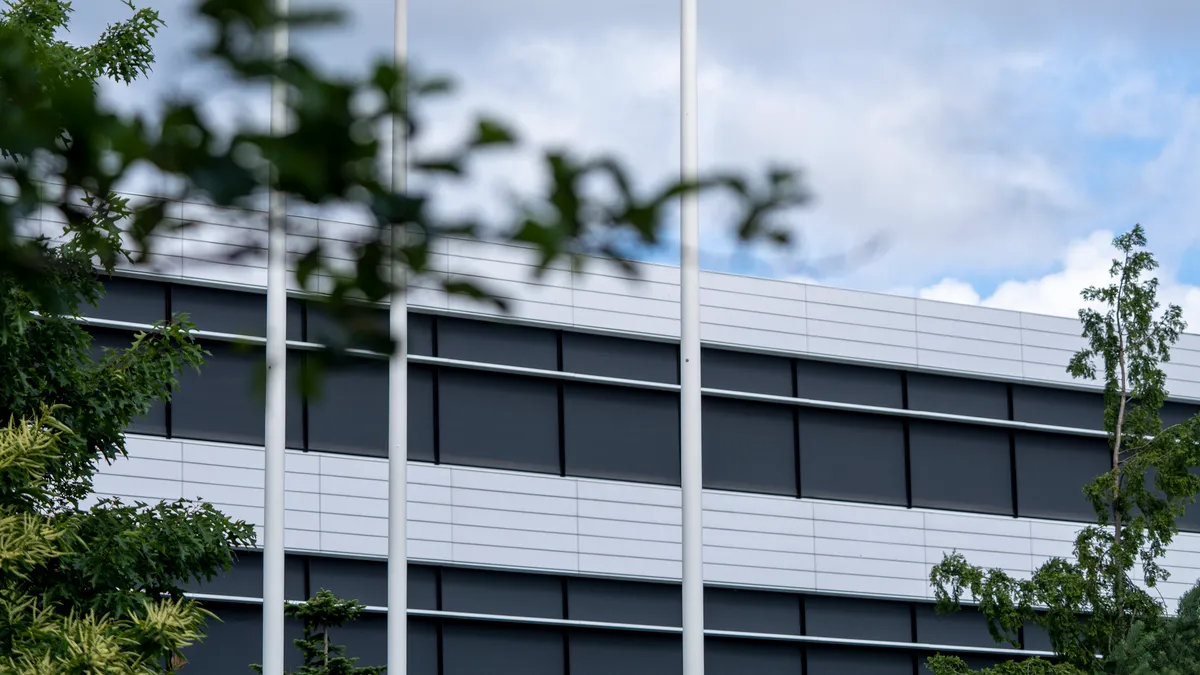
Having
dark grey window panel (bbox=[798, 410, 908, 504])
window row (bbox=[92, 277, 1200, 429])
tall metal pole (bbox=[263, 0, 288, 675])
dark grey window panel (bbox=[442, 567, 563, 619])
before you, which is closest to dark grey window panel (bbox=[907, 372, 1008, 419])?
window row (bbox=[92, 277, 1200, 429])

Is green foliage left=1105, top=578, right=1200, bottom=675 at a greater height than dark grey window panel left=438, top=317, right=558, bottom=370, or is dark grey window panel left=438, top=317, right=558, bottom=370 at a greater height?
dark grey window panel left=438, top=317, right=558, bottom=370

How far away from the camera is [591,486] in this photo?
25.8 meters

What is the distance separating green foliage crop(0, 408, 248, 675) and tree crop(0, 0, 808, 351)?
10.8m

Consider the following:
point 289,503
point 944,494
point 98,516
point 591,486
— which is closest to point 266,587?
point 98,516

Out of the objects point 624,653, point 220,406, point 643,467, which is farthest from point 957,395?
point 220,406

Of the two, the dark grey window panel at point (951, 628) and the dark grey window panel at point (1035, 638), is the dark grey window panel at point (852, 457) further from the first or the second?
the dark grey window panel at point (1035, 638)

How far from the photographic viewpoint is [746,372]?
27.3 meters

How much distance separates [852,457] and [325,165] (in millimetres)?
26395

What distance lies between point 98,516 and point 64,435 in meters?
0.81

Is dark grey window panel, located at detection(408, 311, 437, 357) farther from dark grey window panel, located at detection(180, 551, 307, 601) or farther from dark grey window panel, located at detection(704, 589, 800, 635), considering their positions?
dark grey window panel, located at detection(704, 589, 800, 635)

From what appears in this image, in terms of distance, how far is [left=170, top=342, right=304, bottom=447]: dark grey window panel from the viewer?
2342cm

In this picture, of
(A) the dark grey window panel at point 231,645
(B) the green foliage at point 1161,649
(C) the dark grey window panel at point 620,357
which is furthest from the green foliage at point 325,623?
(B) the green foliage at point 1161,649

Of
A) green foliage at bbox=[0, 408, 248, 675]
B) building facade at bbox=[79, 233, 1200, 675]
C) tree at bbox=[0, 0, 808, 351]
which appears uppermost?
building facade at bbox=[79, 233, 1200, 675]

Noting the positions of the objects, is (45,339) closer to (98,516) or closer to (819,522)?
(98,516)
